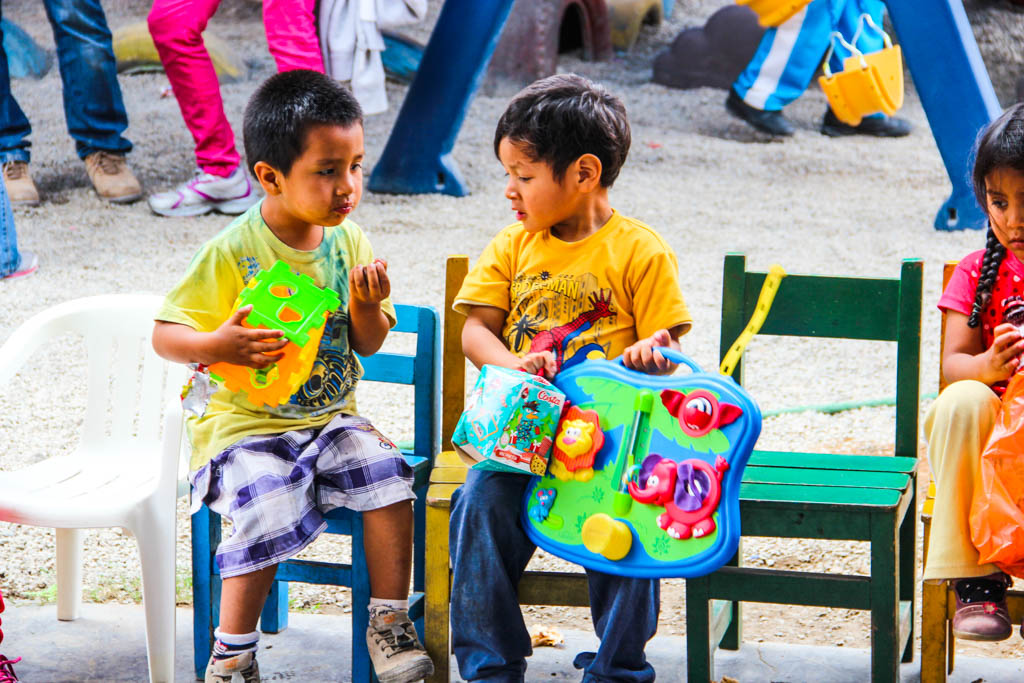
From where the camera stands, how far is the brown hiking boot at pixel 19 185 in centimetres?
648

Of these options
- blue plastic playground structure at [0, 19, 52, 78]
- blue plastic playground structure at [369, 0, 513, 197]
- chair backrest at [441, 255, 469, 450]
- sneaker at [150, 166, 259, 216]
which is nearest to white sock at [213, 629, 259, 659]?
chair backrest at [441, 255, 469, 450]

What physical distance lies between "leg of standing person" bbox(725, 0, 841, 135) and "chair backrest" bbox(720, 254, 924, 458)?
6.11 metres

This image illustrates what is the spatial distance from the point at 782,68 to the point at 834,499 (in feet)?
22.9

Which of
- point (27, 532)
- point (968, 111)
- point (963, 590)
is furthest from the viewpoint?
point (968, 111)

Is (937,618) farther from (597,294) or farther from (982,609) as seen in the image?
(597,294)

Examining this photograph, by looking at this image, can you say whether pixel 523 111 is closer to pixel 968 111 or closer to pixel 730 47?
pixel 968 111

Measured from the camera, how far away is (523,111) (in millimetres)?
2363

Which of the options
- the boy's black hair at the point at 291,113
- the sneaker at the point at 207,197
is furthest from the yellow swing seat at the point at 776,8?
the boy's black hair at the point at 291,113

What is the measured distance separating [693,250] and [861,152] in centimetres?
289

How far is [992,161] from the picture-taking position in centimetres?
223

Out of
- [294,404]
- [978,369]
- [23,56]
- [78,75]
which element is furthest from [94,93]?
[978,369]

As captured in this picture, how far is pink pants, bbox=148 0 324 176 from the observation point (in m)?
5.95

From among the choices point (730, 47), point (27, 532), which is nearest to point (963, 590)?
point (27, 532)

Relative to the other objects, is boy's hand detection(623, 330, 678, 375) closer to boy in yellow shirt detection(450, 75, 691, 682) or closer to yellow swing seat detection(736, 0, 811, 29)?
boy in yellow shirt detection(450, 75, 691, 682)
